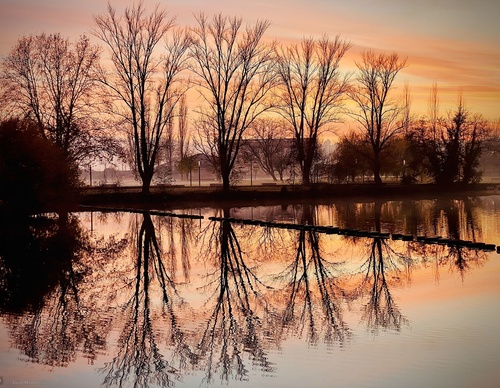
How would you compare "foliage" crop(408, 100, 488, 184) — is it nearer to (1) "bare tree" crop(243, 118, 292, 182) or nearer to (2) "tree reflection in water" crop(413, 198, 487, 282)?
(2) "tree reflection in water" crop(413, 198, 487, 282)

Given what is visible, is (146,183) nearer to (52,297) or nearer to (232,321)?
(52,297)

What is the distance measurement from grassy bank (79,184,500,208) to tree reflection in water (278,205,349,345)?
2049cm

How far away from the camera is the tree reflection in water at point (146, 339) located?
8695 mm

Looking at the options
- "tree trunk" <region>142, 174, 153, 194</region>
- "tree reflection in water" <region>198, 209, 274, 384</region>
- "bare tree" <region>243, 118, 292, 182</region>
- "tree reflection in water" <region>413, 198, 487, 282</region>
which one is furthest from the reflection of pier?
"bare tree" <region>243, 118, 292, 182</region>

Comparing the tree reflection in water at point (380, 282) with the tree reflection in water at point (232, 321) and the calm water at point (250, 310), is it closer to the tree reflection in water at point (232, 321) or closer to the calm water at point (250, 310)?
the calm water at point (250, 310)

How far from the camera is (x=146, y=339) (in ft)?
33.7

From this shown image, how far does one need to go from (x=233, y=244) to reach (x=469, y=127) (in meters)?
40.3

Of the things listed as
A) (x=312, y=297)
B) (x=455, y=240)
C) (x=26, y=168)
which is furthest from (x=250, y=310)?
(x=26, y=168)

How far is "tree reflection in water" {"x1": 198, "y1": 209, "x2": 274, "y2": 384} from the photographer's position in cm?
900

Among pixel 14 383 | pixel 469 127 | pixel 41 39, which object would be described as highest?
pixel 41 39

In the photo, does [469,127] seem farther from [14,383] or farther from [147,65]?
[14,383]

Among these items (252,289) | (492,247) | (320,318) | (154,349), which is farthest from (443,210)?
(154,349)

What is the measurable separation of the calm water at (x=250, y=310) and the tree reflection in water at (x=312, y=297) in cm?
4

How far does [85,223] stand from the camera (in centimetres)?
2948
